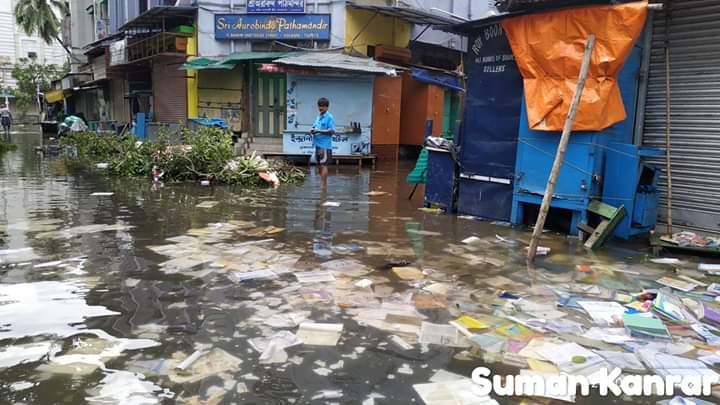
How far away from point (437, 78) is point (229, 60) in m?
6.46

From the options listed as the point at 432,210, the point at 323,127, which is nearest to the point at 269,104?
the point at 323,127

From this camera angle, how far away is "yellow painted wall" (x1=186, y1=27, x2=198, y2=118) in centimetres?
1686

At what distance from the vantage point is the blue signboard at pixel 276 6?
51.3 ft

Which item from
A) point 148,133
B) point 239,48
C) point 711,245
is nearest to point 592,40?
point 711,245

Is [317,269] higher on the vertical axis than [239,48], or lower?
lower

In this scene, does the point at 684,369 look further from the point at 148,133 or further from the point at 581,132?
the point at 148,133

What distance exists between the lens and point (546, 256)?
5453mm

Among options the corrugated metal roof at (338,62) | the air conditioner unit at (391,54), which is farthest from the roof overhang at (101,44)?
the air conditioner unit at (391,54)

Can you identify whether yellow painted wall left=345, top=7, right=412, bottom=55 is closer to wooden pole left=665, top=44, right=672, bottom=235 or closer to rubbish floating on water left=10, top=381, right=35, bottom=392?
wooden pole left=665, top=44, right=672, bottom=235

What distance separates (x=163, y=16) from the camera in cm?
1750

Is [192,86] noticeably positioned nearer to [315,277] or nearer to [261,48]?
[261,48]

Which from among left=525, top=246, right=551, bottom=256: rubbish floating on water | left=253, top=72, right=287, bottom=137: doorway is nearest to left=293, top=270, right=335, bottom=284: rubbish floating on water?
left=525, top=246, right=551, bottom=256: rubbish floating on water

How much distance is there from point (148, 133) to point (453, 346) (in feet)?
58.8

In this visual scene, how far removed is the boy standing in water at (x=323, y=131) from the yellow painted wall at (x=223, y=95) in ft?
22.7
